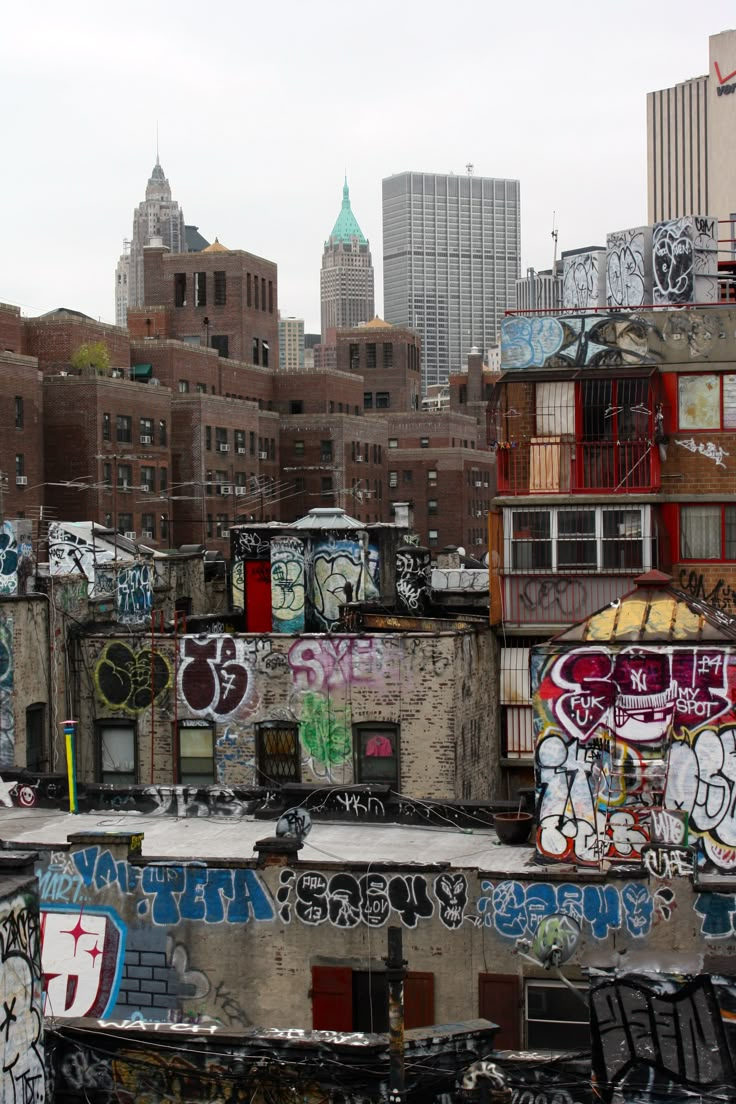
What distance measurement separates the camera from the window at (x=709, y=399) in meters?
35.1

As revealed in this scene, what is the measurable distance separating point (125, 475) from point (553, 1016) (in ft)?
288

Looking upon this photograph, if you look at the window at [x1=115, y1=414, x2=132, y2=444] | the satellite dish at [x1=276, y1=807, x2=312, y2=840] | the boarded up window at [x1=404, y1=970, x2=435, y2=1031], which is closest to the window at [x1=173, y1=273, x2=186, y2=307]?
the window at [x1=115, y1=414, x2=132, y2=444]

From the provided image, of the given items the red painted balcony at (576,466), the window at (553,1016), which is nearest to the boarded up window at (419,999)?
the window at (553,1016)

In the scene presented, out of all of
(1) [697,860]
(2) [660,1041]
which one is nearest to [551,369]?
(1) [697,860]

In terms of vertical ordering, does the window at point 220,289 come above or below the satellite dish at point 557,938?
above

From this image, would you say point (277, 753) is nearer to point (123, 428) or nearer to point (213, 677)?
point (213, 677)

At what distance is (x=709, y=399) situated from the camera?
35.2 meters

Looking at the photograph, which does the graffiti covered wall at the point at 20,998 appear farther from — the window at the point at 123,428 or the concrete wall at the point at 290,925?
the window at the point at 123,428

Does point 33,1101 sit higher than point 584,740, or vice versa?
point 584,740

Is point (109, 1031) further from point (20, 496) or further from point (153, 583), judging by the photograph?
point (20, 496)

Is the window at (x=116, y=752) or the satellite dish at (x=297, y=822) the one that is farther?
the window at (x=116, y=752)

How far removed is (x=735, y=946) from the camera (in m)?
18.8

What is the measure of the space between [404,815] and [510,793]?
11.2m

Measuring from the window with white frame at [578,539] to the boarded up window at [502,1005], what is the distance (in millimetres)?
16396
